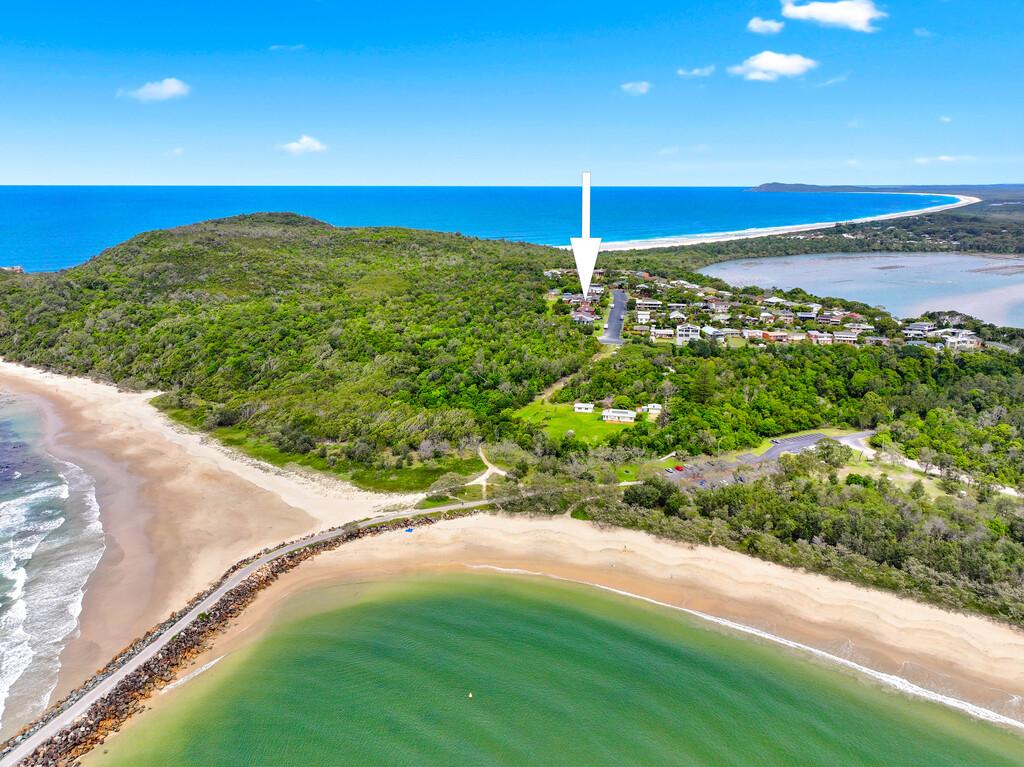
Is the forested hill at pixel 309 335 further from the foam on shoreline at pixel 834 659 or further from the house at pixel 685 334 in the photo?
the foam on shoreline at pixel 834 659

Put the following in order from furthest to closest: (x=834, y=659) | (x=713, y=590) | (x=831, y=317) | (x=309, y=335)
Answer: (x=831, y=317) < (x=309, y=335) < (x=713, y=590) < (x=834, y=659)

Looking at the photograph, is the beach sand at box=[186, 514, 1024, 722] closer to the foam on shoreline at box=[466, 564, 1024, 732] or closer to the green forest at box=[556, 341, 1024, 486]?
the foam on shoreline at box=[466, 564, 1024, 732]

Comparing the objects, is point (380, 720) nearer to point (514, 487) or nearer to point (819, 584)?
point (514, 487)

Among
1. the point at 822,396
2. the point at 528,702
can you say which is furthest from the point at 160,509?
the point at 822,396

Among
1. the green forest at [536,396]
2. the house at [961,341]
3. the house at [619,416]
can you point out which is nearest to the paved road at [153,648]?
the green forest at [536,396]

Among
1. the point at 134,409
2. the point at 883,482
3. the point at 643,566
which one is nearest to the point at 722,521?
the point at 643,566

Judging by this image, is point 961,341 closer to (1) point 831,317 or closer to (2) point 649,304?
(1) point 831,317
